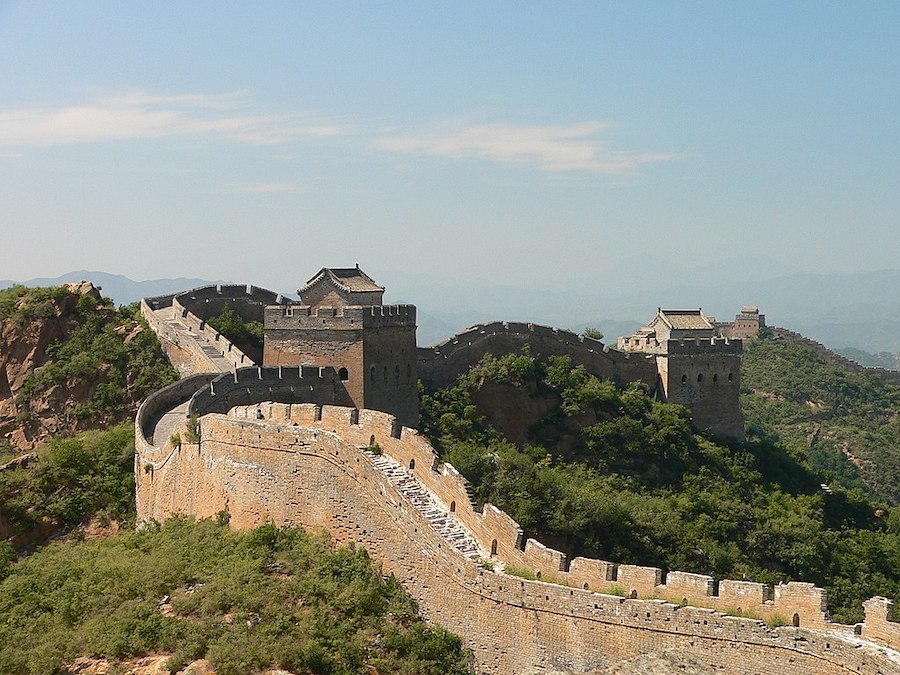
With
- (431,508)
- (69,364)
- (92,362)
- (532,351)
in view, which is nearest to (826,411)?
(532,351)

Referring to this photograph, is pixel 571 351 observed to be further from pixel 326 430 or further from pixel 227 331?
pixel 326 430

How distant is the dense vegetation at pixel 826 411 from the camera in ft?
218

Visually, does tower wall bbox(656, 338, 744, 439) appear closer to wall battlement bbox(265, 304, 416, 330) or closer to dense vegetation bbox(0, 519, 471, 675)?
wall battlement bbox(265, 304, 416, 330)

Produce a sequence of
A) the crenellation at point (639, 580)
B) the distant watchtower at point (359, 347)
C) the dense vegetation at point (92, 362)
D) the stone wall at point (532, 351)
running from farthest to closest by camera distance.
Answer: the stone wall at point (532, 351), the dense vegetation at point (92, 362), the distant watchtower at point (359, 347), the crenellation at point (639, 580)

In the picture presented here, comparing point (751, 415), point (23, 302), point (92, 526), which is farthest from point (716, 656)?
point (751, 415)

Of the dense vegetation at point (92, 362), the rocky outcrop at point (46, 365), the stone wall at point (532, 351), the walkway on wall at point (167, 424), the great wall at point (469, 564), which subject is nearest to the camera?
the great wall at point (469, 564)

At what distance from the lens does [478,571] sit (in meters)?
20.4

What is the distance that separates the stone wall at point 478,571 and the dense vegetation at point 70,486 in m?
2.75

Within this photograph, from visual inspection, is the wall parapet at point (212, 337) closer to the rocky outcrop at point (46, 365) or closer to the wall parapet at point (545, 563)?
the rocky outcrop at point (46, 365)


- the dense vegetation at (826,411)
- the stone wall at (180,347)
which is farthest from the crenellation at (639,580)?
the dense vegetation at (826,411)

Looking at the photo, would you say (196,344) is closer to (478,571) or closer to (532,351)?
(532,351)

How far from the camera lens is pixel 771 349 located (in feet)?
263

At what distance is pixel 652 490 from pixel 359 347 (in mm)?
10942

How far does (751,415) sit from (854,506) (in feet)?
89.2
